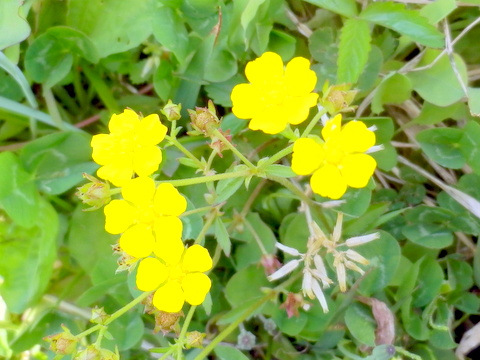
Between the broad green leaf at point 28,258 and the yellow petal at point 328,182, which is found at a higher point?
the yellow petal at point 328,182

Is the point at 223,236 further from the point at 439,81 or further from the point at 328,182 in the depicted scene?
the point at 439,81

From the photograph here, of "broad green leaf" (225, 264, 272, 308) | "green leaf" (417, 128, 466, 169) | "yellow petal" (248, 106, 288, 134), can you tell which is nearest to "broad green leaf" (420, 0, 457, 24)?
→ "green leaf" (417, 128, 466, 169)

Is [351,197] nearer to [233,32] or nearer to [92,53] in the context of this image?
[233,32]

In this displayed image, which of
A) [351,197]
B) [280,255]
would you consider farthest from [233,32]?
[280,255]

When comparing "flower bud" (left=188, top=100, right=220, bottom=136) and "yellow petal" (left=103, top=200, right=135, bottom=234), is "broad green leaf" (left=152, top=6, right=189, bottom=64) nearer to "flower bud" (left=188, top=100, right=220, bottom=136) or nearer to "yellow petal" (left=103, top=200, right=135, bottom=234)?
"flower bud" (left=188, top=100, right=220, bottom=136)

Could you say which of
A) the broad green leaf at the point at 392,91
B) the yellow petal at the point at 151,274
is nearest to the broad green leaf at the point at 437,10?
the broad green leaf at the point at 392,91

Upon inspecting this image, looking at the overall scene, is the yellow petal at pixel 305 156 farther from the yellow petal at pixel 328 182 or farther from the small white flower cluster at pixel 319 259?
the small white flower cluster at pixel 319 259
